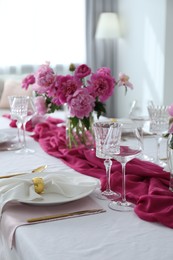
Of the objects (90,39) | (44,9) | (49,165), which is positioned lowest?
(49,165)

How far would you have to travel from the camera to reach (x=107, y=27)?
4.38m

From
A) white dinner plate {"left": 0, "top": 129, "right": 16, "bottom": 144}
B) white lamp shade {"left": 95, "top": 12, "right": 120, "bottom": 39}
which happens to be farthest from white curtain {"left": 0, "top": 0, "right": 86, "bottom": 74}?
white dinner plate {"left": 0, "top": 129, "right": 16, "bottom": 144}

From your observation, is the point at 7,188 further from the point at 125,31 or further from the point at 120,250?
the point at 125,31

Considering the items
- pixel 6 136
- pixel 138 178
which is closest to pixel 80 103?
pixel 138 178

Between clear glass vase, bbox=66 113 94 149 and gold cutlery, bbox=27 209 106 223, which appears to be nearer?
gold cutlery, bbox=27 209 106 223

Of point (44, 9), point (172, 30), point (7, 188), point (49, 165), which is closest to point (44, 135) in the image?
point (49, 165)

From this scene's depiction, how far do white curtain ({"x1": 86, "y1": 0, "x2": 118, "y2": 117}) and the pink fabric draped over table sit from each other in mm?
3003

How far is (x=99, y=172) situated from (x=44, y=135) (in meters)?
0.66

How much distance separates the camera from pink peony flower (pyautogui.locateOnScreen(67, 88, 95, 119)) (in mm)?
1478

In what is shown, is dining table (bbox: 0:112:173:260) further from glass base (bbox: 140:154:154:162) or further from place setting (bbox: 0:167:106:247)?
glass base (bbox: 140:154:154:162)

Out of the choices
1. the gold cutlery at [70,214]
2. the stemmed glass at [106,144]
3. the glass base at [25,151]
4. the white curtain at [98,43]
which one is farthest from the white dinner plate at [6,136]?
the white curtain at [98,43]

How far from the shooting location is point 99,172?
1.33 meters

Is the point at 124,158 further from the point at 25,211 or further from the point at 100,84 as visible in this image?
the point at 100,84

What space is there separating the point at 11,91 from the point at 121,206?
291cm
